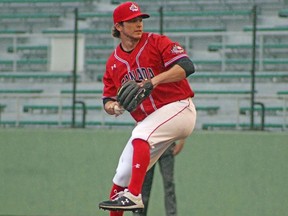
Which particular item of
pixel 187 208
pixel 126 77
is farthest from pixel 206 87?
pixel 126 77

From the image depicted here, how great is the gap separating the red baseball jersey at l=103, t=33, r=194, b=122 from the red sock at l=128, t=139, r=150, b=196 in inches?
12.7

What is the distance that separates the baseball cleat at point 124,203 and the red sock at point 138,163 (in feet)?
0.13

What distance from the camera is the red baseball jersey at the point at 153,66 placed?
653 cm

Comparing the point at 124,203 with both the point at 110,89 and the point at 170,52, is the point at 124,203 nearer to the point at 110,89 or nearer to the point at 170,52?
the point at 110,89

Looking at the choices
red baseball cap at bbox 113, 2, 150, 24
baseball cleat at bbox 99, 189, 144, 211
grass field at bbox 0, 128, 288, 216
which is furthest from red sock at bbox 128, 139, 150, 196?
grass field at bbox 0, 128, 288, 216

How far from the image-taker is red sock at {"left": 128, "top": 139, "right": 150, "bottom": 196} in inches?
252

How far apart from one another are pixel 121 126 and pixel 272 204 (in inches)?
83.7

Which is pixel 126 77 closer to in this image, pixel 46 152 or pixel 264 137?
pixel 264 137

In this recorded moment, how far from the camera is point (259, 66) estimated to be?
35.7ft

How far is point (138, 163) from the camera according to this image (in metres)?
6.41

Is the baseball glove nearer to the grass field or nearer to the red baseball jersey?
the red baseball jersey

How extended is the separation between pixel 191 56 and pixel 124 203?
→ 6475 mm

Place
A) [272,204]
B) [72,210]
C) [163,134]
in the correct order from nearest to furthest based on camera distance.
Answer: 1. [163,134]
2. [272,204]
3. [72,210]

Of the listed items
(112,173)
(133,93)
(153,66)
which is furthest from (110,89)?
(112,173)
